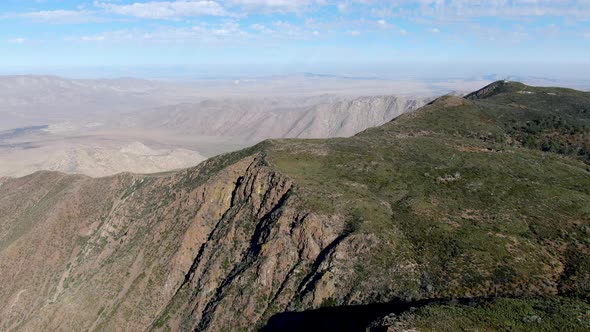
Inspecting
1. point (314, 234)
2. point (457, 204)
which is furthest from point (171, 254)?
point (457, 204)

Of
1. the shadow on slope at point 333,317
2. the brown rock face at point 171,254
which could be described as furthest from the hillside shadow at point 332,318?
the brown rock face at point 171,254

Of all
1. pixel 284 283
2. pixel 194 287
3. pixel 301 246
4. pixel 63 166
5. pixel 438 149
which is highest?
pixel 438 149

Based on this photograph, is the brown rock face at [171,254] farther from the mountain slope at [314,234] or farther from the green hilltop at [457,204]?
the green hilltop at [457,204]

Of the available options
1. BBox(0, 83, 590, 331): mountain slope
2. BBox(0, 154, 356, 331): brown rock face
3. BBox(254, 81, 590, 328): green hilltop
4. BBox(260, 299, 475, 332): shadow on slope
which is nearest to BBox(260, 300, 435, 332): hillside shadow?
BBox(260, 299, 475, 332): shadow on slope

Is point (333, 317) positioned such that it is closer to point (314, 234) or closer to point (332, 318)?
point (332, 318)

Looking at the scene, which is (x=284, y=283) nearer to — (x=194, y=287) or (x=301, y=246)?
(x=301, y=246)

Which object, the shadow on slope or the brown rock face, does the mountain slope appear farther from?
the shadow on slope

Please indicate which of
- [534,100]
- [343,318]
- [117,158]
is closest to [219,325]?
[343,318]

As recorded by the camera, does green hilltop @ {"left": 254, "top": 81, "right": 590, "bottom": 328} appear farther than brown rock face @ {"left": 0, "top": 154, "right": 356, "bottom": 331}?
No
